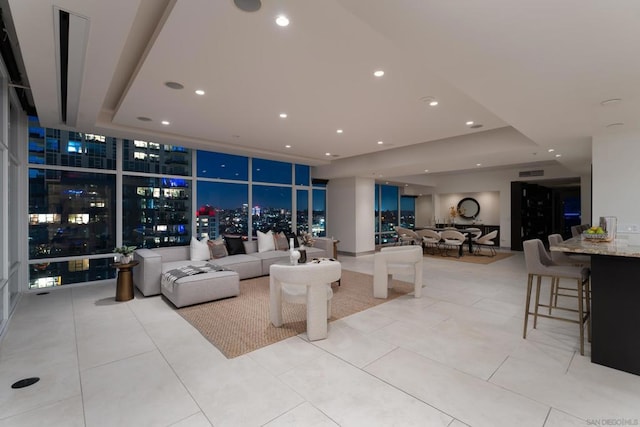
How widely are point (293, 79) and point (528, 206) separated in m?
10.6

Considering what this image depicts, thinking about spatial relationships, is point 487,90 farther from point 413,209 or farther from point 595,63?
point 413,209

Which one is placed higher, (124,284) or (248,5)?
(248,5)

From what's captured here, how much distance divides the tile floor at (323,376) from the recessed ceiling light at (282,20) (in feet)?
9.53

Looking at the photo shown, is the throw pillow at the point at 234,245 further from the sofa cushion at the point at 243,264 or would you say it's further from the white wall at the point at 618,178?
the white wall at the point at 618,178

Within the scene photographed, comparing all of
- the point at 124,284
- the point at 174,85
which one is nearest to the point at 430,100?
the point at 174,85

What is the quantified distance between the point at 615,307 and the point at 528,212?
29.7 ft

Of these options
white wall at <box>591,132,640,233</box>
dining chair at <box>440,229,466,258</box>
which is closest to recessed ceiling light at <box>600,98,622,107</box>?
white wall at <box>591,132,640,233</box>

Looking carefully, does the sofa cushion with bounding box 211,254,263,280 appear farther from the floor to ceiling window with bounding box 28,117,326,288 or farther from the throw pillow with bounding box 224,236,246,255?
the floor to ceiling window with bounding box 28,117,326,288

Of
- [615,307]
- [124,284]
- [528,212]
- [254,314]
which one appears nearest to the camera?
[615,307]

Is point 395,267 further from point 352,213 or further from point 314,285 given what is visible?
point 352,213

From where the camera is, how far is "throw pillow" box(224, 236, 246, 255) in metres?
6.33

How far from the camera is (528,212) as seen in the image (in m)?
10.2

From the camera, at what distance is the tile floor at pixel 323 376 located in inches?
77.8

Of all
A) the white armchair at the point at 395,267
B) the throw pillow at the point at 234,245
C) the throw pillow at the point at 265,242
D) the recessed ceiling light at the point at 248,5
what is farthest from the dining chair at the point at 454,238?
the recessed ceiling light at the point at 248,5
